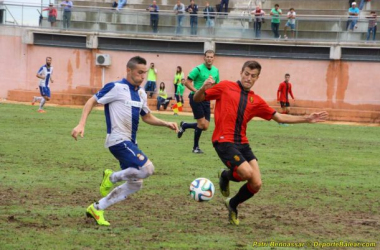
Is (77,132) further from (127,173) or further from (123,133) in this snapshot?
(127,173)

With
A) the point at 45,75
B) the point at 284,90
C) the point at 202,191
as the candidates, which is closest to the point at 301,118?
the point at 202,191

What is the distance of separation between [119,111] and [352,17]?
85.5 feet

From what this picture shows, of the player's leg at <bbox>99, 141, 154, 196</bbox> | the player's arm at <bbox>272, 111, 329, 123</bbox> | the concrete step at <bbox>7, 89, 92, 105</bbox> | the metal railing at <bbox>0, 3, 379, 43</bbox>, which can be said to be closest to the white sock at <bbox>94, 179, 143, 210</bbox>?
the player's leg at <bbox>99, 141, 154, 196</bbox>

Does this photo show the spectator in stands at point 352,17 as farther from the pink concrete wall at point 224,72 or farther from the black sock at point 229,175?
the black sock at point 229,175

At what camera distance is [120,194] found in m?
8.24

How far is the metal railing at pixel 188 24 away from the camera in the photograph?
32.8m

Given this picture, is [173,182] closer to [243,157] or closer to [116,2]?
[243,157]

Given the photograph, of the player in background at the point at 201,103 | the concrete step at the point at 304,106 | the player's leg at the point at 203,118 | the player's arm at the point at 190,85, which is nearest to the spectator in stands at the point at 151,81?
the concrete step at the point at 304,106

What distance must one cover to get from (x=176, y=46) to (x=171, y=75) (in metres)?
1.57

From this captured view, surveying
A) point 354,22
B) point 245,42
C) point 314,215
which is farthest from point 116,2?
point 314,215

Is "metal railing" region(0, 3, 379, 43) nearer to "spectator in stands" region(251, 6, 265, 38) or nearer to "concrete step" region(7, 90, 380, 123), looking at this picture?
"spectator in stands" region(251, 6, 265, 38)

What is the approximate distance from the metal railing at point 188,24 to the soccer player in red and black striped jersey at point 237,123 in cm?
2461

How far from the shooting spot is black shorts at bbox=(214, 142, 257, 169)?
8258 mm

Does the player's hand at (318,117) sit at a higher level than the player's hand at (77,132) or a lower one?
higher
